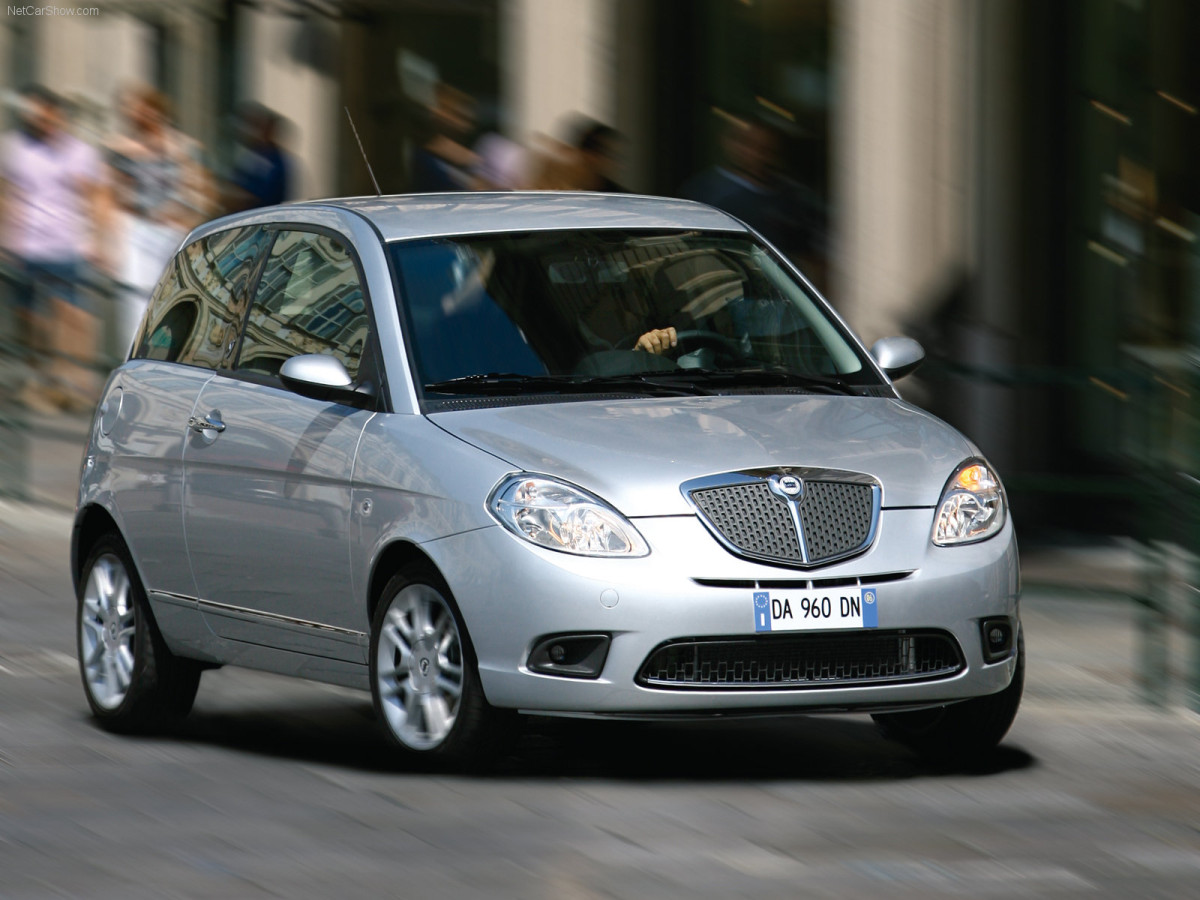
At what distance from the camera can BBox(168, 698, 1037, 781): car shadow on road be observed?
7.80 m

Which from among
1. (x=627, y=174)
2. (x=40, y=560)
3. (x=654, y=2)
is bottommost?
(x=40, y=560)

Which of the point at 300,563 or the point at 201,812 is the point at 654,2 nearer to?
the point at 300,563

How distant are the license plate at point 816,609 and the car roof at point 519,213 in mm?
1772

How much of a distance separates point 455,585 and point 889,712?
4.28ft

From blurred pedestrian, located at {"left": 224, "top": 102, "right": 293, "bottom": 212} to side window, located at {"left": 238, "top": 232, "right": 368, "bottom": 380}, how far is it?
7.80 m

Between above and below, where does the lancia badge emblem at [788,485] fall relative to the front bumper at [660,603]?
above

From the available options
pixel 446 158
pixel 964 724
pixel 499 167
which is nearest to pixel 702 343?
pixel 964 724

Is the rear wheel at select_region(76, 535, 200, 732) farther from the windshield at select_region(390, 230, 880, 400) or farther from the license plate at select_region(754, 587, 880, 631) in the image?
the license plate at select_region(754, 587, 880, 631)

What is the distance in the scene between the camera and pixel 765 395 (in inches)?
316

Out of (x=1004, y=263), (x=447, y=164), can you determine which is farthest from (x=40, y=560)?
(x=1004, y=263)

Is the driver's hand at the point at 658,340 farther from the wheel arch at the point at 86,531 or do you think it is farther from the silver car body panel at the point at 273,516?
the wheel arch at the point at 86,531

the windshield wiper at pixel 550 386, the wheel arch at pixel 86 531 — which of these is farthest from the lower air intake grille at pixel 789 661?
the wheel arch at pixel 86 531

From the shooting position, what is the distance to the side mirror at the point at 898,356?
8.52 m

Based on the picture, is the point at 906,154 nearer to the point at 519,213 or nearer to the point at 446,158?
the point at 446,158
